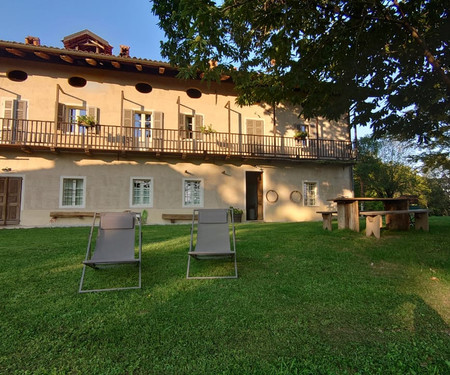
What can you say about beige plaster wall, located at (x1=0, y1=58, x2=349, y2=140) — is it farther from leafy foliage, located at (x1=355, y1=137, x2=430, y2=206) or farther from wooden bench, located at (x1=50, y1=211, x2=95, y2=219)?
leafy foliage, located at (x1=355, y1=137, x2=430, y2=206)

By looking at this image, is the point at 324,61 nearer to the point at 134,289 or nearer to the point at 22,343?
the point at 134,289

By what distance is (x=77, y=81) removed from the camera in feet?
38.9

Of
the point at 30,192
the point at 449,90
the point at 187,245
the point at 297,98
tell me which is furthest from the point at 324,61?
the point at 30,192

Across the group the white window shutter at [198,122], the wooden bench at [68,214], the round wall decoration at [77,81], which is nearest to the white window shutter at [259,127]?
the white window shutter at [198,122]

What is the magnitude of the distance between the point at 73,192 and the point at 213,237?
908 centimetres

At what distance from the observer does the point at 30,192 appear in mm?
10781

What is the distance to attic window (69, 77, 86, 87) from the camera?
11.8m

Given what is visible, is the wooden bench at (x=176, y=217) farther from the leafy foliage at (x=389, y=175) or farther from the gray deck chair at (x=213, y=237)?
the leafy foliage at (x=389, y=175)

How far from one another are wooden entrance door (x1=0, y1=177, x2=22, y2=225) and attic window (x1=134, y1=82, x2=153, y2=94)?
607 cm

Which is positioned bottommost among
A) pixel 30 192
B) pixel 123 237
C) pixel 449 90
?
pixel 123 237

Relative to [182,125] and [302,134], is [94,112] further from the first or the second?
[302,134]

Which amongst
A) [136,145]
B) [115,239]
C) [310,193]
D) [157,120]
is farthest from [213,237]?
[310,193]

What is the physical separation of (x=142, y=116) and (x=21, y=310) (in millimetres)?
10754

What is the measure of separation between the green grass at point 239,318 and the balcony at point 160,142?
294 inches
